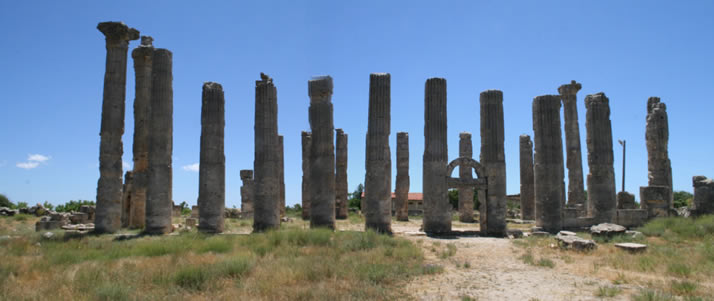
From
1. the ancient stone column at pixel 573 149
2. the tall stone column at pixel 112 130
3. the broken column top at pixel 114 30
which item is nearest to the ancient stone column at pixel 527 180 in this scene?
the ancient stone column at pixel 573 149

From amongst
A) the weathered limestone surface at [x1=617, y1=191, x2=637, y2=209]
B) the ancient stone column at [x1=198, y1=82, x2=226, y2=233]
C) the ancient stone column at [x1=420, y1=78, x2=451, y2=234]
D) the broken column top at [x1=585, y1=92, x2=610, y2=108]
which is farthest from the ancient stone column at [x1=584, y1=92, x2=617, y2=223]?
the ancient stone column at [x1=198, y1=82, x2=226, y2=233]

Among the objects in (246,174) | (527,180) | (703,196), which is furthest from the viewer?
(246,174)

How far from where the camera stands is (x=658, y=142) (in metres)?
28.8

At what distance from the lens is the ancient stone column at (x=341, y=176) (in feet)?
120

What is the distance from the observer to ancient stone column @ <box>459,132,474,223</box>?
1315 inches

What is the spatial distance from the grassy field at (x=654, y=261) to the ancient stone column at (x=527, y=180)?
9.84m

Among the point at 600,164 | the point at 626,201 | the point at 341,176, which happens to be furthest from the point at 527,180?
the point at 341,176

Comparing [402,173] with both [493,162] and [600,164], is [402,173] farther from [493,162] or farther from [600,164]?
[600,164]

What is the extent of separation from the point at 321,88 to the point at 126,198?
1228 centimetres

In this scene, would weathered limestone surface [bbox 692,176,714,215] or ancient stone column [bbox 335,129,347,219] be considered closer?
weathered limestone surface [bbox 692,176,714,215]

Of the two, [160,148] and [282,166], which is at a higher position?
[160,148]

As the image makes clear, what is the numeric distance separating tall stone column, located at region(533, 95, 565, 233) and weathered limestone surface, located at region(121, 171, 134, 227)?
21050 mm

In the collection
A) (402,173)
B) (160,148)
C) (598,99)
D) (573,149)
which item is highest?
(598,99)

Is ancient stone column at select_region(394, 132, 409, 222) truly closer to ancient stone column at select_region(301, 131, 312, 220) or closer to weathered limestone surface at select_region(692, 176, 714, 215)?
ancient stone column at select_region(301, 131, 312, 220)
